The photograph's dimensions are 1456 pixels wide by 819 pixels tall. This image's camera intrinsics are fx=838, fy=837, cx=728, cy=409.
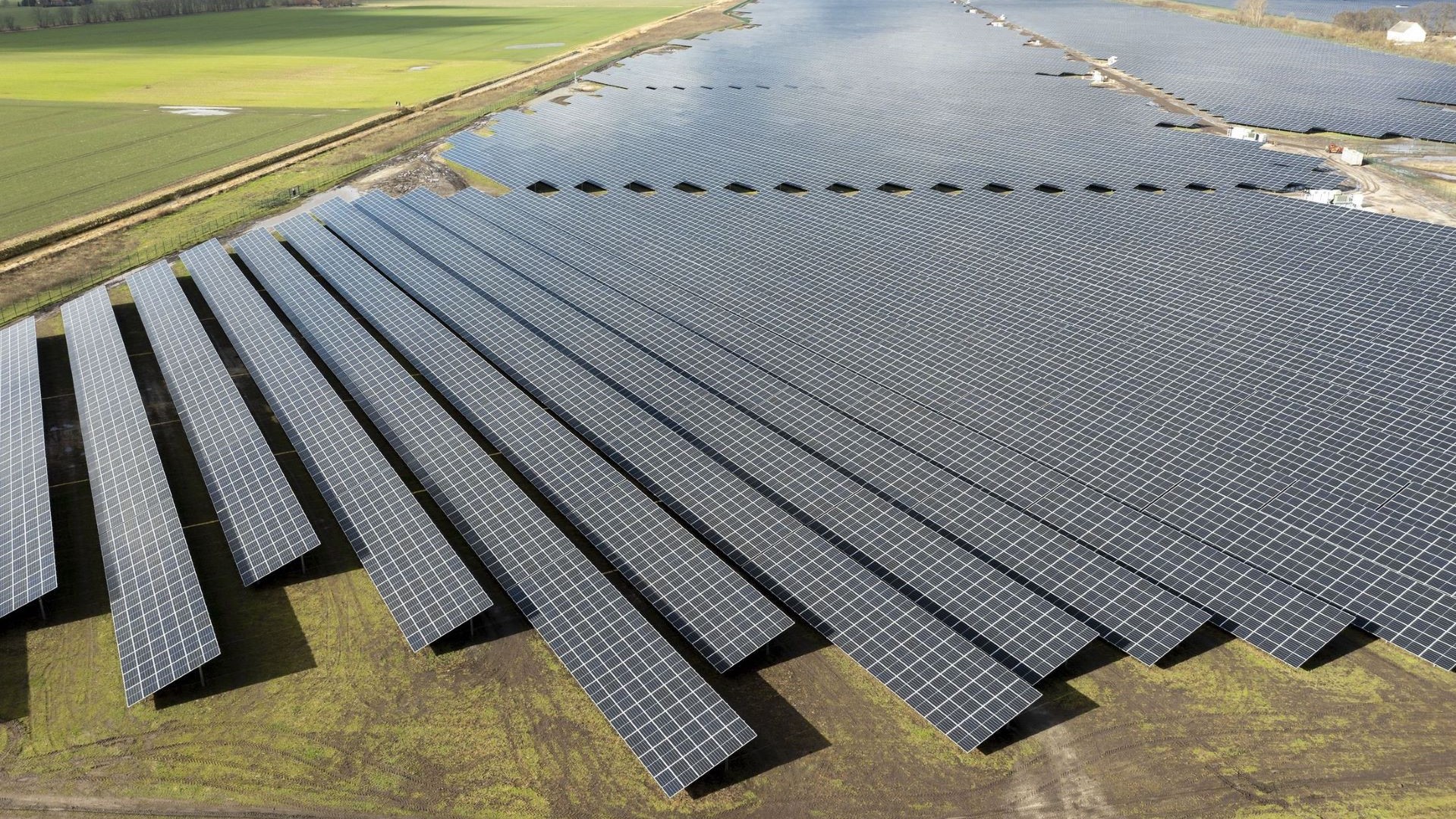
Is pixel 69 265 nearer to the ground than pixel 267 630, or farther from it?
farther from it

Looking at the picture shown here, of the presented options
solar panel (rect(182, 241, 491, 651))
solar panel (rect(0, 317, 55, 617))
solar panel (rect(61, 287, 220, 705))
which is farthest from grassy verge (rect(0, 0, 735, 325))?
solar panel (rect(61, 287, 220, 705))

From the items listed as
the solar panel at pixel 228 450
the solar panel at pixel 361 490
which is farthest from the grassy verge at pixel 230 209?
→ the solar panel at pixel 361 490

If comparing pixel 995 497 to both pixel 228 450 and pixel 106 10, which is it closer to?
pixel 228 450

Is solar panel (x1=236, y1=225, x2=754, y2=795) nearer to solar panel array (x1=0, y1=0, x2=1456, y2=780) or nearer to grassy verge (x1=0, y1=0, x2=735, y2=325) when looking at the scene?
solar panel array (x1=0, y1=0, x2=1456, y2=780)

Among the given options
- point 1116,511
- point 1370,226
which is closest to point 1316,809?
point 1116,511

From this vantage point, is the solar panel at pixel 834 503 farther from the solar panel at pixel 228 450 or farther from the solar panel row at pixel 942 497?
the solar panel at pixel 228 450

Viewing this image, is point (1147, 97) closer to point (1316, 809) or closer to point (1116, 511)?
point (1116, 511)
